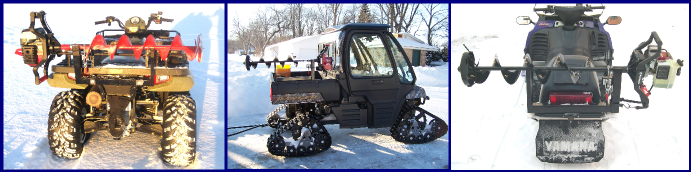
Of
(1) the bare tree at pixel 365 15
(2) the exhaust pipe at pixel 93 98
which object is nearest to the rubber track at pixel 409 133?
(2) the exhaust pipe at pixel 93 98

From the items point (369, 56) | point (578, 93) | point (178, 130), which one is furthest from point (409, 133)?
point (178, 130)

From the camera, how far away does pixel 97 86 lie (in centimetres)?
425

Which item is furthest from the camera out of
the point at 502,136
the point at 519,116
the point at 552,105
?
A: the point at 519,116

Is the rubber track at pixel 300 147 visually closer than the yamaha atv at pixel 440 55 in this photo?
Yes

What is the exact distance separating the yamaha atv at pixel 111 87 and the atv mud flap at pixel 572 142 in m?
3.89

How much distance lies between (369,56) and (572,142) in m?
2.49

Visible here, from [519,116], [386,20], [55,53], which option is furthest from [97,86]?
[386,20]

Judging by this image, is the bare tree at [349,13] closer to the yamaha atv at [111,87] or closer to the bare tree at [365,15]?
the bare tree at [365,15]

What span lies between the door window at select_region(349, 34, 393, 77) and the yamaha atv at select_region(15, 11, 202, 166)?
1.87m

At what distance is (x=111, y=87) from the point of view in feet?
13.8

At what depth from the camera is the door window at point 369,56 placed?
5031 mm

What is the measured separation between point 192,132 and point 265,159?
965mm

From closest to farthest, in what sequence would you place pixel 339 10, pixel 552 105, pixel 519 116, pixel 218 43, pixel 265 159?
pixel 552 105 < pixel 265 159 < pixel 519 116 < pixel 218 43 < pixel 339 10

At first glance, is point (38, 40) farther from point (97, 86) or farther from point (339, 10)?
point (339, 10)
